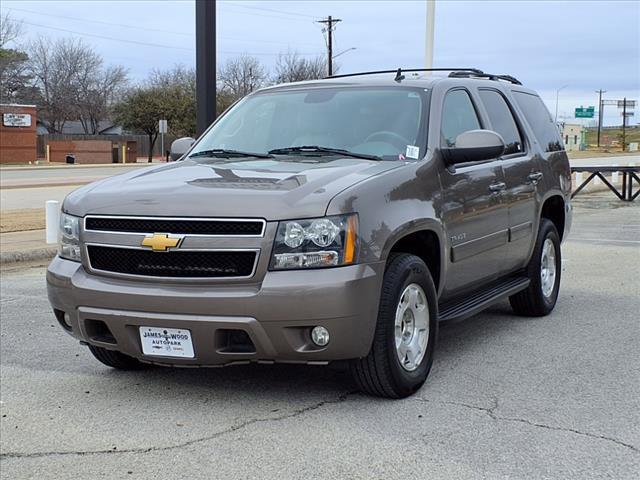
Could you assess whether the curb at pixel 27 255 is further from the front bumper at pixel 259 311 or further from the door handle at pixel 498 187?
the door handle at pixel 498 187

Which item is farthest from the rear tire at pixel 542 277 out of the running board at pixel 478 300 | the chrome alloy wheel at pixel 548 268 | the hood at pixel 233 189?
the hood at pixel 233 189

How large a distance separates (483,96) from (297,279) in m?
2.94

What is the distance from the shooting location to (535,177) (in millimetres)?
6777

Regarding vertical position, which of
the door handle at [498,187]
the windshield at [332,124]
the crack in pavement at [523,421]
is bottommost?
the crack in pavement at [523,421]

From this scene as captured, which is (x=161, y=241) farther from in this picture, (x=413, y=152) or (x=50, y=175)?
(x=50, y=175)

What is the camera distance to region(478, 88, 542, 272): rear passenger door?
248 inches

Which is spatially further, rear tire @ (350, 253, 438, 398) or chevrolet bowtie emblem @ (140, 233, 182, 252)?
rear tire @ (350, 253, 438, 398)

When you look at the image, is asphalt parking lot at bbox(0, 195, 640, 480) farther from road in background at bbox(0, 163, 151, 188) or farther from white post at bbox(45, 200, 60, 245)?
road in background at bbox(0, 163, 151, 188)

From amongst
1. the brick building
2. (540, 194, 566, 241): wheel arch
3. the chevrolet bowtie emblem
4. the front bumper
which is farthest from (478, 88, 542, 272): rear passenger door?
the brick building

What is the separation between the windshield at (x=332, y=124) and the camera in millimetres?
5387

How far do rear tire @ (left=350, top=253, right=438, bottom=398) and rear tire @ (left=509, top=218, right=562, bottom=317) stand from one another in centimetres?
219

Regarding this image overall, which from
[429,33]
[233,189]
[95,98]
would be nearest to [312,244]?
[233,189]

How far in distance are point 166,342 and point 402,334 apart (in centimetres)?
134

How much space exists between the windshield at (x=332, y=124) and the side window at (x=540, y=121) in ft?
6.20
